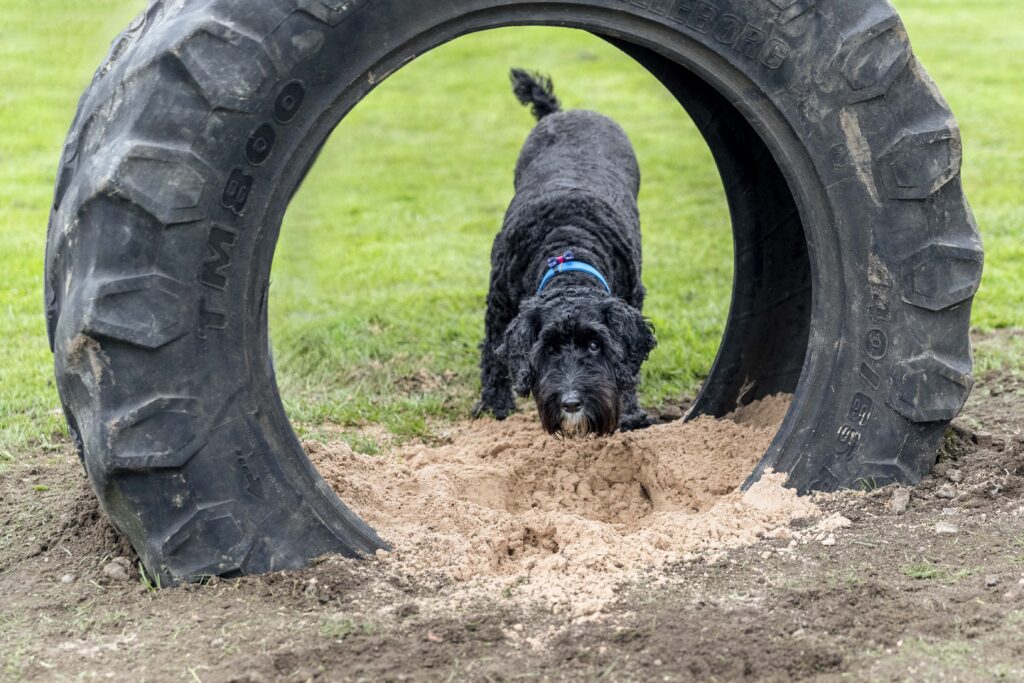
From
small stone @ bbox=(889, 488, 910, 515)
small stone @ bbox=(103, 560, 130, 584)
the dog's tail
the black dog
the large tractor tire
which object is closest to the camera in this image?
the large tractor tire

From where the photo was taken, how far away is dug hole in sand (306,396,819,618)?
4512 mm

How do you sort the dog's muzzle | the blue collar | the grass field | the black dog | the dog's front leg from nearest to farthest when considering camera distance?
the dog's muzzle < the black dog < the blue collar < the dog's front leg < the grass field

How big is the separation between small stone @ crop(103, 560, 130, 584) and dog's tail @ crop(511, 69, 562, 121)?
573 cm

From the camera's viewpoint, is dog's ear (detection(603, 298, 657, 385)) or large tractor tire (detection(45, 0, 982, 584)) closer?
large tractor tire (detection(45, 0, 982, 584))

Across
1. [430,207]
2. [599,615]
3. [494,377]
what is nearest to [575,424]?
[494,377]

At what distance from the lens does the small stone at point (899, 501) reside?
4.86 metres

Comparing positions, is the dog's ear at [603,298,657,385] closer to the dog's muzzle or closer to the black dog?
the black dog

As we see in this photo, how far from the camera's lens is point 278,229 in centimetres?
442

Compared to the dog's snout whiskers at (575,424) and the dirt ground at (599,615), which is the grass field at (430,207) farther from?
the dirt ground at (599,615)

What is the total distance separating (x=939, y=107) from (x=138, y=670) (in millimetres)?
3925

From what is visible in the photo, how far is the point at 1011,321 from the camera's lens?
8602 mm

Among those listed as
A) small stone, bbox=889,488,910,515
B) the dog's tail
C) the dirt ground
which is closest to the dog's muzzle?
the dirt ground

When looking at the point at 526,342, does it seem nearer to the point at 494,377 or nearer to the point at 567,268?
the point at 567,268

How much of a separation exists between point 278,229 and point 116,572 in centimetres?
150
